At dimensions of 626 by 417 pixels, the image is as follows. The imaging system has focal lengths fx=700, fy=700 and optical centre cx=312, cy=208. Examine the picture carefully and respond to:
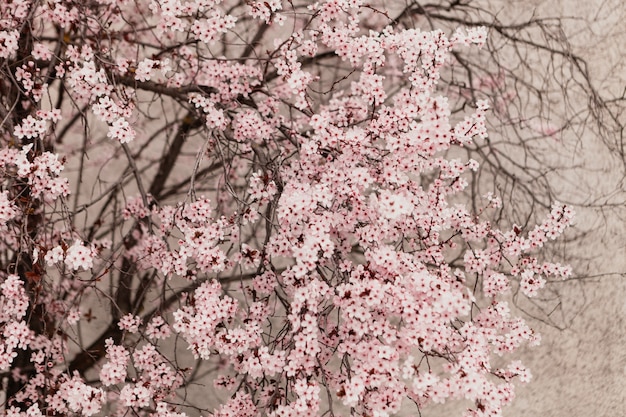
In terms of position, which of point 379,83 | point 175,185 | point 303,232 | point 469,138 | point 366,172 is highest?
point 175,185

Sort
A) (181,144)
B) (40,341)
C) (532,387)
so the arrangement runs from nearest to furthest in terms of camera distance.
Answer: (40,341) < (181,144) < (532,387)

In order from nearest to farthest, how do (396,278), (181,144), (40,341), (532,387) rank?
(396,278)
(40,341)
(181,144)
(532,387)

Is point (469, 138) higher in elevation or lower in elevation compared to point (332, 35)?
lower

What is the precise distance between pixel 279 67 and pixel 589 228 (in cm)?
275

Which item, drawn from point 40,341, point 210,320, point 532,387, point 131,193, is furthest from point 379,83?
point 532,387

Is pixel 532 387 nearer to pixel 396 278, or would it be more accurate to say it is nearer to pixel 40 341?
pixel 396 278

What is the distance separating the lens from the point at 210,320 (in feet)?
7.84

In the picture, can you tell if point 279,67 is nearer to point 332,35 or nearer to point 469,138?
point 332,35

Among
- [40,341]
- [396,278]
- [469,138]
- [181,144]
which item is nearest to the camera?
[396,278]

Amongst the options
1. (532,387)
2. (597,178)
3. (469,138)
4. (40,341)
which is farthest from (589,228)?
(40,341)

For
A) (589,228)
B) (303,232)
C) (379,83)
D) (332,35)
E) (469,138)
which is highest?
(589,228)

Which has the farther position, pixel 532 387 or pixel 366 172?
pixel 532 387

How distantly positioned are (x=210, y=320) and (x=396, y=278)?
0.65m

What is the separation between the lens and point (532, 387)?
15.3 ft
